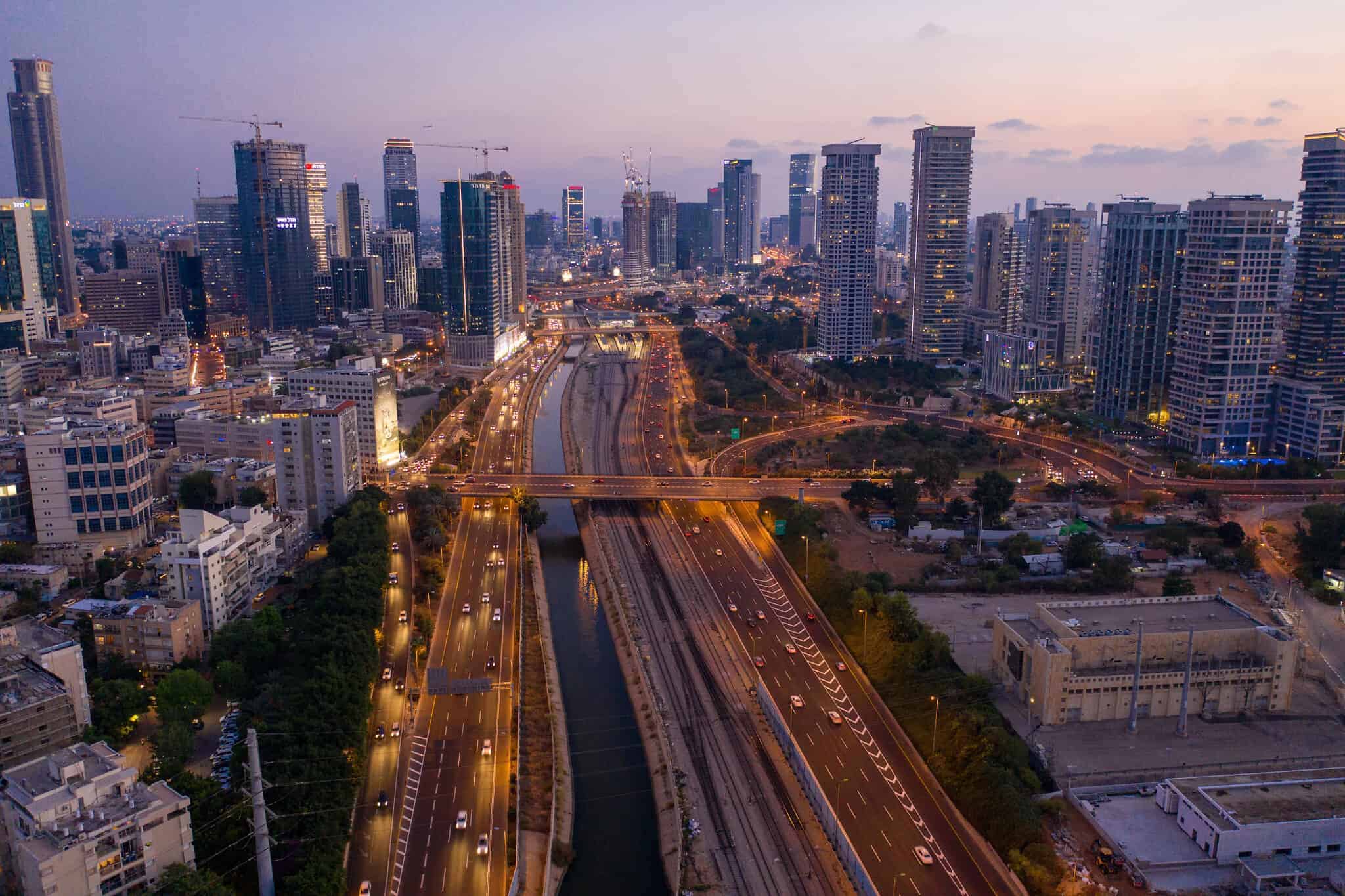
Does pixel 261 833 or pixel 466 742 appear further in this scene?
pixel 466 742

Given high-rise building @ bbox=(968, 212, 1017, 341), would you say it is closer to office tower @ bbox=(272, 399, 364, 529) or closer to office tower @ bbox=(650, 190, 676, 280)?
office tower @ bbox=(272, 399, 364, 529)

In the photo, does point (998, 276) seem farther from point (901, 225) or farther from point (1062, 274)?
point (901, 225)

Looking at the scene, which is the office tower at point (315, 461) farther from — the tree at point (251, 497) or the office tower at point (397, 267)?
the office tower at point (397, 267)

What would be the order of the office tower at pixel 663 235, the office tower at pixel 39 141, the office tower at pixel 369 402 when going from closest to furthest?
Result: the office tower at pixel 369 402 < the office tower at pixel 39 141 < the office tower at pixel 663 235

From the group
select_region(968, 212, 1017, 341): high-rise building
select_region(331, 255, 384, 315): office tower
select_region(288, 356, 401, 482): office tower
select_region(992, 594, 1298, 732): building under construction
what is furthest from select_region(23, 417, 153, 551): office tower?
select_region(331, 255, 384, 315): office tower

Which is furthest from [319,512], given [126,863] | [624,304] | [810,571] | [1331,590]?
[624,304]

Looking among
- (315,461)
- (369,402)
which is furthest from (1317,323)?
(315,461)

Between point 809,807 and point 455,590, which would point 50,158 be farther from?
point 809,807

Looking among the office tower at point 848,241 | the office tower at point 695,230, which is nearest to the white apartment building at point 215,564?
the office tower at point 848,241
